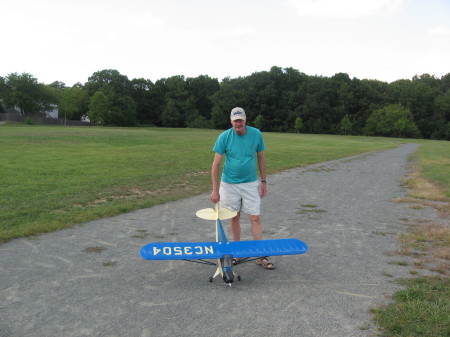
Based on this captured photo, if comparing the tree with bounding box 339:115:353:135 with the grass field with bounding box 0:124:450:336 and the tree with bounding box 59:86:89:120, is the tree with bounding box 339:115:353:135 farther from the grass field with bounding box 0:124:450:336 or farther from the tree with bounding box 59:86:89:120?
the grass field with bounding box 0:124:450:336

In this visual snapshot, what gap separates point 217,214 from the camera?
522cm

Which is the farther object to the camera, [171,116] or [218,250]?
[171,116]

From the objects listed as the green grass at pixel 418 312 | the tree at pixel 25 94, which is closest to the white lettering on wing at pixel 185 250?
the green grass at pixel 418 312

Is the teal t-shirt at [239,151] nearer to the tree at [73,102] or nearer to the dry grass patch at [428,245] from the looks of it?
the dry grass patch at [428,245]

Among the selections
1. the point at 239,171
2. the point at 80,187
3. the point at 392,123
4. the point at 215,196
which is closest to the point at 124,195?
the point at 80,187

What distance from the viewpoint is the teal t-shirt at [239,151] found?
525cm

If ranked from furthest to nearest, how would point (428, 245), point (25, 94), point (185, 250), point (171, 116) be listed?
point (171, 116) → point (25, 94) → point (428, 245) → point (185, 250)

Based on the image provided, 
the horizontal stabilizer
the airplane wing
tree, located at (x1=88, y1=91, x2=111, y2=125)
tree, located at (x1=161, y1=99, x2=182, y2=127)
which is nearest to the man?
the horizontal stabilizer

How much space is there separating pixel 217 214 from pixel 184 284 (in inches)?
41.9

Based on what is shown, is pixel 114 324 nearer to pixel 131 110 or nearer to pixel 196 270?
pixel 196 270

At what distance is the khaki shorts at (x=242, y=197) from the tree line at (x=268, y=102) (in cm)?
8432

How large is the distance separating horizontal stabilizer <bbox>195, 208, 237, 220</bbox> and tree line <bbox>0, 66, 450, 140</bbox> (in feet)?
277

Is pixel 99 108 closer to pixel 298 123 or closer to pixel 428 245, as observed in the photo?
pixel 298 123

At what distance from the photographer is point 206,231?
7094mm
